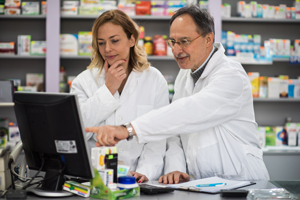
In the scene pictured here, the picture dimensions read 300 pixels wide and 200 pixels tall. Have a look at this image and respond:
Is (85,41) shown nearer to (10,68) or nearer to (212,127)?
(10,68)

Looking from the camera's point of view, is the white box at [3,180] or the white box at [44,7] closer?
the white box at [3,180]

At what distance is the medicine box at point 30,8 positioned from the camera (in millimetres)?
4199

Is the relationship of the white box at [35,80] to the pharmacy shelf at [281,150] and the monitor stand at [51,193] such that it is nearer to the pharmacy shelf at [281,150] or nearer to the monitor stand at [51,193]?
the pharmacy shelf at [281,150]

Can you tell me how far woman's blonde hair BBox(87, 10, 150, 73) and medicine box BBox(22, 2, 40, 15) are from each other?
7.78 feet

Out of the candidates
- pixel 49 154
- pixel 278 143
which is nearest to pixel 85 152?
pixel 49 154

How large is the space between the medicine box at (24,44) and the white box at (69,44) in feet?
1.31

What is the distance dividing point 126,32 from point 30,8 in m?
2.56

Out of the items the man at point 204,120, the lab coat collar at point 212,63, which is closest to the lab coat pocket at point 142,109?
the man at point 204,120

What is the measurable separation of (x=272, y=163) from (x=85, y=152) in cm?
328

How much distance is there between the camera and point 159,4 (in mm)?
4250

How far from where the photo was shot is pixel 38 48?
417 centimetres

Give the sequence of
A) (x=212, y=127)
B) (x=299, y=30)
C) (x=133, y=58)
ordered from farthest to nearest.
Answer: (x=299, y=30) < (x=133, y=58) < (x=212, y=127)

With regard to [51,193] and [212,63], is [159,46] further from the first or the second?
[51,193]

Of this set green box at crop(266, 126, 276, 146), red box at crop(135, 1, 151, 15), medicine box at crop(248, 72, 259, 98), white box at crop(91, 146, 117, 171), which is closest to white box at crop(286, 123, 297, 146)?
green box at crop(266, 126, 276, 146)
